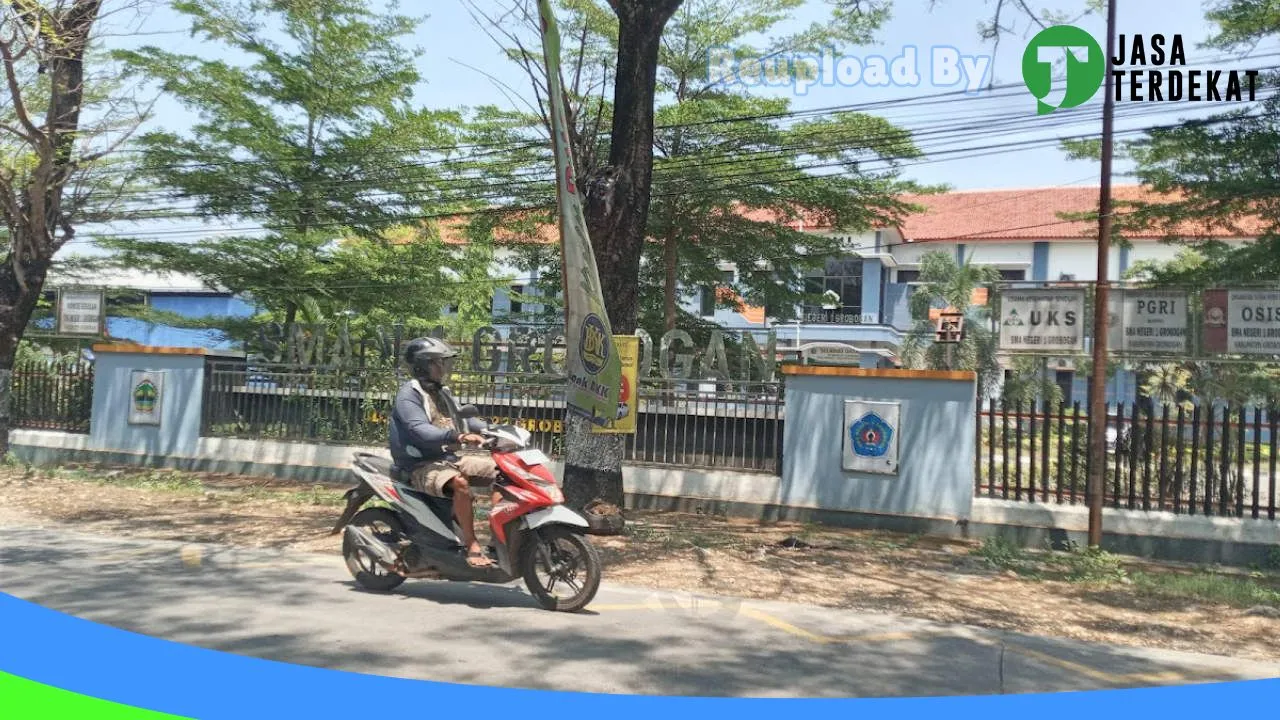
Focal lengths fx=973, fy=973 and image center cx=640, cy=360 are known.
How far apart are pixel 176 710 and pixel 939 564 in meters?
6.66

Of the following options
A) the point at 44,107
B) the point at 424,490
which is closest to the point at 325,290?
the point at 44,107

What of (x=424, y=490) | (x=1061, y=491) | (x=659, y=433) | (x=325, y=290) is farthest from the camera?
(x=325, y=290)

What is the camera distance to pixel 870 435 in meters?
10.8

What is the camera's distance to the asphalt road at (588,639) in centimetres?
483

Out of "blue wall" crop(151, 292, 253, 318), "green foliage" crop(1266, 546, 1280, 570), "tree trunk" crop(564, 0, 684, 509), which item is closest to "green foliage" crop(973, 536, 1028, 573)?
"green foliage" crop(1266, 546, 1280, 570)

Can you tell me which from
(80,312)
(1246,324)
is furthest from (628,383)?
(80,312)

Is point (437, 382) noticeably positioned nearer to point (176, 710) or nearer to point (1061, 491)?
point (176, 710)

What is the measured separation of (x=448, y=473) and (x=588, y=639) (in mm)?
1437

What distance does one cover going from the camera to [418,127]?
18.9 m

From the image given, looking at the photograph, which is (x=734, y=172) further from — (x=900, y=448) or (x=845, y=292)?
(x=845, y=292)

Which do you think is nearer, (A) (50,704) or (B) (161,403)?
(A) (50,704)

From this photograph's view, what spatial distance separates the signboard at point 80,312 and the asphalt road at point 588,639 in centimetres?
969

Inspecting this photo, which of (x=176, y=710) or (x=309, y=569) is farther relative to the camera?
(x=309, y=569)

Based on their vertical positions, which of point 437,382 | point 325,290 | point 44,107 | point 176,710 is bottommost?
point 176,710
